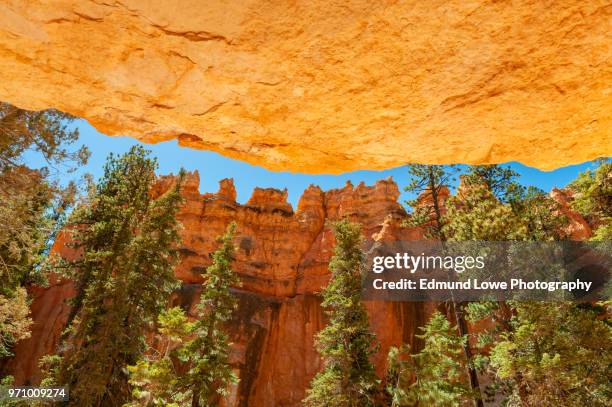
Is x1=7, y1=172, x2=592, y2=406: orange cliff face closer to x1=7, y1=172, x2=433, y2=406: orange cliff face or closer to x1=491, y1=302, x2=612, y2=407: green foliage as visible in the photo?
x1=7, y1=172, x2=433, y2=406: orange cliff face

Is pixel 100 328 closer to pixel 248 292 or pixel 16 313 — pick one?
pixel 16 313

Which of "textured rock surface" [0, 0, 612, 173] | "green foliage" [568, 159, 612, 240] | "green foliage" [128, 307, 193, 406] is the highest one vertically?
"green foliage" [568, 159, 612, 240]

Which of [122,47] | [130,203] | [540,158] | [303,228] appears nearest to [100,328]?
[130,203]

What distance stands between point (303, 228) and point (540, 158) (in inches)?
1352

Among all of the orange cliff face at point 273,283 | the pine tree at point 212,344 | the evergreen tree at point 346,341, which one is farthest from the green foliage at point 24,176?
the orange cliff face at point 273,283

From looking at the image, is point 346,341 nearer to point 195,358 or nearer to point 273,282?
point 195,358

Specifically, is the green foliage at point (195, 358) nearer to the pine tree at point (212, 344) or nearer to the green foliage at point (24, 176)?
the pine tree at point (212, 344)

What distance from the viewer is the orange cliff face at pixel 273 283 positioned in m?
30.8

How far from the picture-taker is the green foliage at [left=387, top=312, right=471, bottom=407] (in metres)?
16.2

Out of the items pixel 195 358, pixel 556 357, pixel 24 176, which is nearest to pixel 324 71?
pixel 24 176

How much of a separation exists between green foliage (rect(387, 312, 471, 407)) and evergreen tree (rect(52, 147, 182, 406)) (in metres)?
11.8

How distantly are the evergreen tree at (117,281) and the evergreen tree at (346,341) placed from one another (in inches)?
328

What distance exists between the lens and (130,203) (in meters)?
21.6

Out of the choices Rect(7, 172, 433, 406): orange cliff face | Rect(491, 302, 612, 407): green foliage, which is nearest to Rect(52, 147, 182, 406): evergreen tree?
Rect(7, 172, 433, 406): orange cliff face
